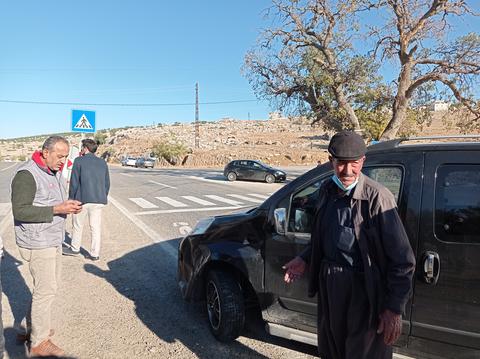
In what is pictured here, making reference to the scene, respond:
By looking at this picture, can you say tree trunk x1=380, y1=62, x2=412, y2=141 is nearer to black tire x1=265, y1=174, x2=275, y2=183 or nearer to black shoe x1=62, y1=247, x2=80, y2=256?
black tire x1=265, y1=174, x2=275, y2=183

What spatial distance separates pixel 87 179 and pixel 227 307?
149 inches

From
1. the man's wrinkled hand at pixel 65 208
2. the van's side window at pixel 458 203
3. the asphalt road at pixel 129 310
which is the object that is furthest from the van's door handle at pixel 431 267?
the man's wrinkled hand at pixel 65 208

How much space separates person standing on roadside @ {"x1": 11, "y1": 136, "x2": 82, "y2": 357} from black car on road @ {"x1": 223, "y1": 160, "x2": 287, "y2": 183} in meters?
20.3

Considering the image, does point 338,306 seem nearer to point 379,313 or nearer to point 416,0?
point 379,313

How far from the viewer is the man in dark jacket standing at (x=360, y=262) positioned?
1955 mm

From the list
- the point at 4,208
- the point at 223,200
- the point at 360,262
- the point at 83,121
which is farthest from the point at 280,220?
the point at 4,208

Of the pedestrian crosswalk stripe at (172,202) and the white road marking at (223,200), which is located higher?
the white road marking at (223,200)

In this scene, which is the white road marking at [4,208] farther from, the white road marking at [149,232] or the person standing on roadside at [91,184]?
the person standing on roadside at [91,184]

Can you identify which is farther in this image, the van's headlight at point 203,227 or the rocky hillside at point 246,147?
the rocky hillside at point 246,147

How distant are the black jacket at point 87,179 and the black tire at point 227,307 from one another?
11.3ft

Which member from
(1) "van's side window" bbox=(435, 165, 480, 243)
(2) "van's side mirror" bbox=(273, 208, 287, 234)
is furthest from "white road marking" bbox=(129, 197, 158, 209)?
(1) "van's side window" bbox=(435, 165, 480, 243)

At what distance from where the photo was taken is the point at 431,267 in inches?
95.4

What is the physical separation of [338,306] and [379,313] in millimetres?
217

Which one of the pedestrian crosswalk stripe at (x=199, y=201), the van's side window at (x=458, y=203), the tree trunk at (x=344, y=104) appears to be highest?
the tree trunk at (x=344, y=104)
